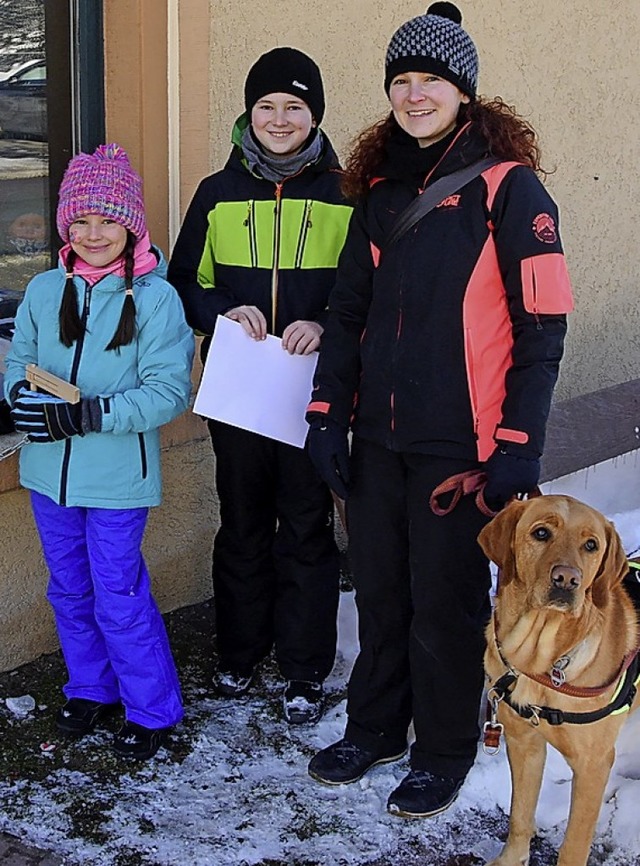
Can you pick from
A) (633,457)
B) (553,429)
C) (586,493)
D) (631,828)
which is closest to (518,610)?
(631,828)

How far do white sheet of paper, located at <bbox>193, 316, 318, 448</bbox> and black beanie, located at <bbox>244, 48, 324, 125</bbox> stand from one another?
Answer: 0.66m

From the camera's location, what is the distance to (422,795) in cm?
314

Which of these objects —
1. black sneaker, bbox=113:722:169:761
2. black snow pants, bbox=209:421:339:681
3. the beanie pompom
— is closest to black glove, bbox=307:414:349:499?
black snow pants, bbox=209:421:339:681

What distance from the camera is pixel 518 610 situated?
271cm

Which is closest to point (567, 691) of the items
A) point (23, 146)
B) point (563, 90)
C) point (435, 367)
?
point (435, 367)

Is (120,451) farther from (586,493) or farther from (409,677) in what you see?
(586,493)

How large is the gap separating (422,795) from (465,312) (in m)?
1.36

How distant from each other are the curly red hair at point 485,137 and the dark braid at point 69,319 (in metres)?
0.80

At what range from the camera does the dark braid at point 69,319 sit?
3.09 metres

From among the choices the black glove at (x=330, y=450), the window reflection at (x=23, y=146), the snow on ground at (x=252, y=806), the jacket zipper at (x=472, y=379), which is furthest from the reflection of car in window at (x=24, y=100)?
the snow on ground at (x=252, y=806)

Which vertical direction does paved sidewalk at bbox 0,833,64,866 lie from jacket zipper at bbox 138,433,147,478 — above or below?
below

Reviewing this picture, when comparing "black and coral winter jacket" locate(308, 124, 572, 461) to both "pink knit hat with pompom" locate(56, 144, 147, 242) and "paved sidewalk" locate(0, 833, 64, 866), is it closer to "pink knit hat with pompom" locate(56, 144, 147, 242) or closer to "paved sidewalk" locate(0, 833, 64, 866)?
"pink knit hat with pompom" locate(56, 144, 147, 242)

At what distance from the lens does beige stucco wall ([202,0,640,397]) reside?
410 cm

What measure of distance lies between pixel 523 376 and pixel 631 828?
4.31 ft
